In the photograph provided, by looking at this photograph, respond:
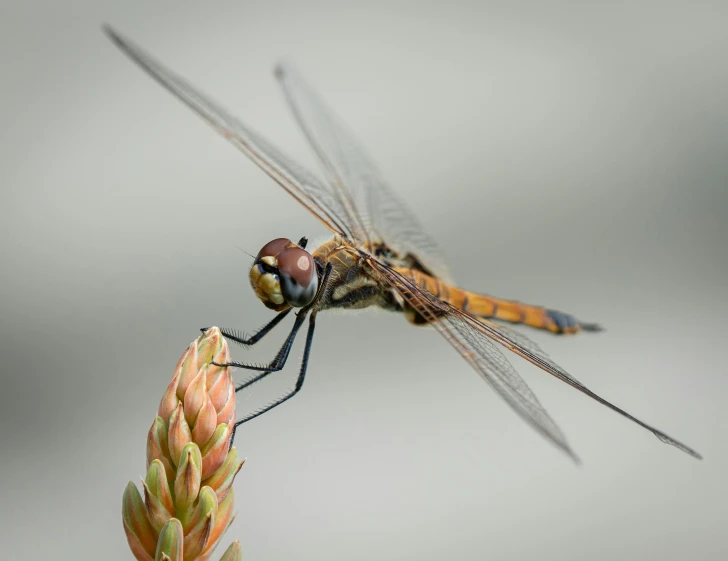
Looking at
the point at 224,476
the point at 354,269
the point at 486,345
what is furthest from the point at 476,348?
the point at 224,476

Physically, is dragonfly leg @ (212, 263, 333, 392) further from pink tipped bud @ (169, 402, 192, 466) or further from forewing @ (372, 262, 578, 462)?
pink tipped bud @ (169, 402, 192, 466)

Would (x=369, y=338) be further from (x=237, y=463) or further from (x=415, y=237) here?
(x=237, y=463)

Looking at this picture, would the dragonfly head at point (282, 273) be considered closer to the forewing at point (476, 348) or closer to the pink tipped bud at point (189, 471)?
the forewing at point (476, 348)

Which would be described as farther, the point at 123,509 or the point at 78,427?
the point at 78,427

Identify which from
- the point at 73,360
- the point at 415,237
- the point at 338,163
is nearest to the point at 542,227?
the point at 415,237

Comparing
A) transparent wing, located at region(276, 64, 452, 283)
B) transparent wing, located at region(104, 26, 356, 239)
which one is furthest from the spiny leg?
transparent wing, located at region(276, 64, 452, 283)

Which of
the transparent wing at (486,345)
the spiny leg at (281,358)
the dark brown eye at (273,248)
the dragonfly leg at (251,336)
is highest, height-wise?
the dark brown eye at (273,248)

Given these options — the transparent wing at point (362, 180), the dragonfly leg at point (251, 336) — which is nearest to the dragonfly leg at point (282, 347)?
the dragonfly leg at point (251, 336)
